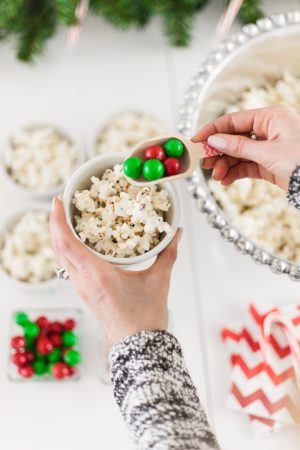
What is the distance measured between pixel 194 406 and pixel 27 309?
39 cm

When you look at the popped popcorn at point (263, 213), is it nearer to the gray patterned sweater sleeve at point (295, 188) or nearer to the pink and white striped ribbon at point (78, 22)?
the gray patterned sweater sleeve at point (295, 188)

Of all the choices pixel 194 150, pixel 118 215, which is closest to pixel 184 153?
pixel 194 150

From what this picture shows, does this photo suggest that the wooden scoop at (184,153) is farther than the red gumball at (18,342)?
No

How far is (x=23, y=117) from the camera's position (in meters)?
1.00

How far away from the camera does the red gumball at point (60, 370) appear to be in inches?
33.0

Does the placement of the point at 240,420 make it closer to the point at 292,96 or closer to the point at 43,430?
the point at 43,430

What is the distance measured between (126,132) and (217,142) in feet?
0.92

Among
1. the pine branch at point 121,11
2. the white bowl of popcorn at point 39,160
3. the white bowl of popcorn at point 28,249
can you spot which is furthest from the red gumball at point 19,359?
the pine branch at point 121,11

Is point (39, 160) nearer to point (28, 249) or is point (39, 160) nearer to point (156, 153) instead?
point (28, 249)

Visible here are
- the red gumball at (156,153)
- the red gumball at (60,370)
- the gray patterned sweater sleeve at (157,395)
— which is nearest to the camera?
the gray patterned sweater sleeve at (157,395)

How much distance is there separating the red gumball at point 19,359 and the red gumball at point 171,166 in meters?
0.38

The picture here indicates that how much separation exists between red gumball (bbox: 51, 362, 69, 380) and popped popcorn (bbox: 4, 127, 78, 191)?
0.28 meters

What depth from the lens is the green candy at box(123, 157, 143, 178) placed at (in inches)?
26.0

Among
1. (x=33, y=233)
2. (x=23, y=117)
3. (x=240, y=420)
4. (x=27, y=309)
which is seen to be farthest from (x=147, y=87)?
(x=240, y=420)
